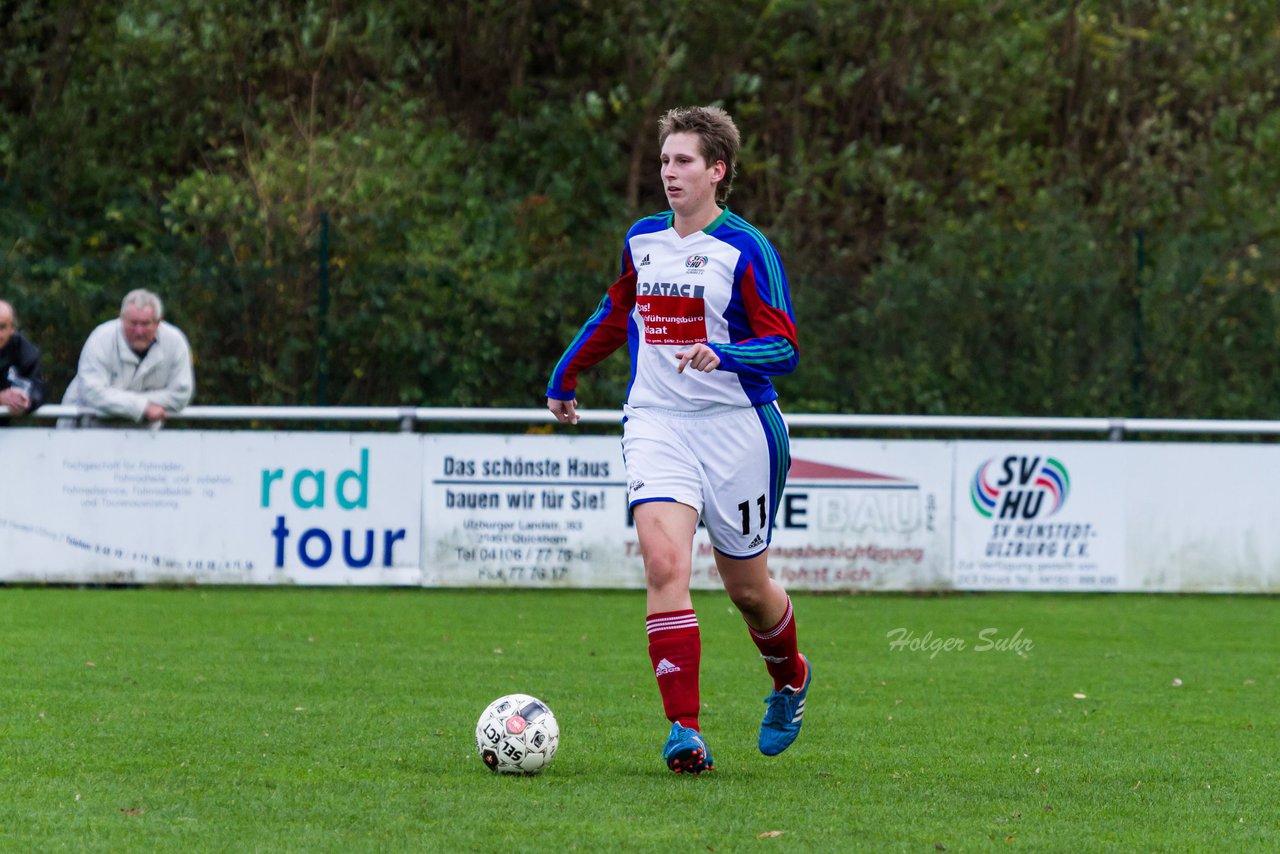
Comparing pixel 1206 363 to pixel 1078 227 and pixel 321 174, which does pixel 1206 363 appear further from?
pixel 321 174

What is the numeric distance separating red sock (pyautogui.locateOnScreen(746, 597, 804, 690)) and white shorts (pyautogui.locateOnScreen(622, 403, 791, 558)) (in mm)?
360

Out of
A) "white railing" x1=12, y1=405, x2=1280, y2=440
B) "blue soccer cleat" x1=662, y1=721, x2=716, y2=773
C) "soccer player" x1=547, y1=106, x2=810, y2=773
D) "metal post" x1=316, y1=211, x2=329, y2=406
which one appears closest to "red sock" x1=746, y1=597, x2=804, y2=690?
"soccer player" x1=547, y1=106, x2=810, y2=773

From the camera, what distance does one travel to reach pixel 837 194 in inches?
788

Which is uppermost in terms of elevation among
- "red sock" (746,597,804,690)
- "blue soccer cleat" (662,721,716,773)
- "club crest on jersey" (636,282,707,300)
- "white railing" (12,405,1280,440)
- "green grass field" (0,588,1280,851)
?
"club crest on jersey" (636,282,707,300)

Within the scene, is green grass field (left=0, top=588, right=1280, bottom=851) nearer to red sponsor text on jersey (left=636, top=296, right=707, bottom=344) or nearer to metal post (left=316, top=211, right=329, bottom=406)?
red sponsor text on jersey (left=636, top=296, right=707, bottom=344)

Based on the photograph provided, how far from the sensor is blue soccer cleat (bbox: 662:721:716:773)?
5598 mm

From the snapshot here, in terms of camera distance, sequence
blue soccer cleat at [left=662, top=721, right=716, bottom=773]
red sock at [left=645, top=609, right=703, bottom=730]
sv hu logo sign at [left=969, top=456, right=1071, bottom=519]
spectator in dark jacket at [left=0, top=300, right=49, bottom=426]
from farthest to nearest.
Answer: sv hu logo sign at [left=969, top=456, right=1071, bottom=519], spectator in dark jacket at [left=0, top=300, right=49, bottom=426], red sock at [left=645, top=609, right=703, bottom=730], blue soccer cleat at [left=662, top=721, right=716, bottom=773]

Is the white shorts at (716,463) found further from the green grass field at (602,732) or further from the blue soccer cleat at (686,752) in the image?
the green grass field at (602,732)

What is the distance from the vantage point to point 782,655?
6293mm

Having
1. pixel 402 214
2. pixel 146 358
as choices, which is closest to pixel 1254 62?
pixel 402 214

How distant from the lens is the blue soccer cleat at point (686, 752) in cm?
560

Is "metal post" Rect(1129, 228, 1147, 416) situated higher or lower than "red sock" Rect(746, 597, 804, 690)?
higher

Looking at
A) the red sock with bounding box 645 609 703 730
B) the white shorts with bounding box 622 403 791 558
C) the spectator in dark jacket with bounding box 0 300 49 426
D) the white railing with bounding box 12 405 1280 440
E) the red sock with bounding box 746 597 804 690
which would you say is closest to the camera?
the red sock with bounding box 645 609 703 730

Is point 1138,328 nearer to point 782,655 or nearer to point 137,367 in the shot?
point 137,367
